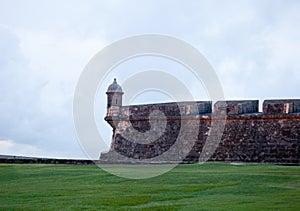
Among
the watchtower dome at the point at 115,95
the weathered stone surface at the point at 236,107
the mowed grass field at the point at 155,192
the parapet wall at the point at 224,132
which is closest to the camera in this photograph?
the mowed grass field at the point at 155,192

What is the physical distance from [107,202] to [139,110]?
12003 mm

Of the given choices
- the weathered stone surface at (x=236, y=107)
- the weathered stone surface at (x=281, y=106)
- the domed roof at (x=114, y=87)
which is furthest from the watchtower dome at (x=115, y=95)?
the weathered stone surface at (x=281, y=106)

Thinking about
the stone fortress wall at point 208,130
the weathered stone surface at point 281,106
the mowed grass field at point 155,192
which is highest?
the weathered stone surface at point 281,106

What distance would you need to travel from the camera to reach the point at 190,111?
18.3m

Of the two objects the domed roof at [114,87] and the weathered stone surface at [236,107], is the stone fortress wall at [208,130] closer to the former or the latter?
the weathered stone surface at [236,107]

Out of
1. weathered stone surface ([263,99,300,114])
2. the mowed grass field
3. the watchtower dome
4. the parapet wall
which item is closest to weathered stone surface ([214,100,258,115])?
the parapet wall

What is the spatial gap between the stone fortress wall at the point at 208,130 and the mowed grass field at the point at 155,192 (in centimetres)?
556

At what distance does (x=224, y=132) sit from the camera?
1764cm

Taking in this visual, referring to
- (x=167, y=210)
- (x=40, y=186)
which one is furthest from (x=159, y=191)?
(x=40, y=186)

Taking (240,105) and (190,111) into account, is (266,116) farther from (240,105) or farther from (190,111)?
(190,111)

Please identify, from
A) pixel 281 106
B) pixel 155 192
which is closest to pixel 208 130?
pixel 281 106

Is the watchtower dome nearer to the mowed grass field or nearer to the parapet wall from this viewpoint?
the parapet wall

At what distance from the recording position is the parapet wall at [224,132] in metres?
16.7

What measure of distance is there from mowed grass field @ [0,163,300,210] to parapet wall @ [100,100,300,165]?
5545 millimetres
